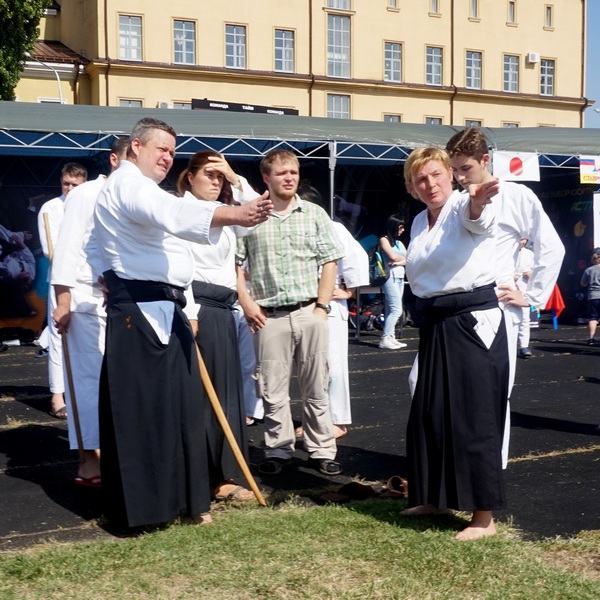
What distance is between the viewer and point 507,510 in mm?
5293

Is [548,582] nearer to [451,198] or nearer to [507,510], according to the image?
[507,510]

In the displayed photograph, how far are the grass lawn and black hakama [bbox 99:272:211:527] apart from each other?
168 mm

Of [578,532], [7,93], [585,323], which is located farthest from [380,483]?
[7,93]

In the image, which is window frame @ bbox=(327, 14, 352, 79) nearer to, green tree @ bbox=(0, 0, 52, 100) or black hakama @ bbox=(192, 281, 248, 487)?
green tree @ bbox=(0, 0, 52, 100)

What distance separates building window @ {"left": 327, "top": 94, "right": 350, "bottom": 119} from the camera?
153 ft

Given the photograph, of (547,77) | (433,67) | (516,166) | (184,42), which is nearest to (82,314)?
(516,166)

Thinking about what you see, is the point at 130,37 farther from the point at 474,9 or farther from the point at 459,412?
the point at 459,412

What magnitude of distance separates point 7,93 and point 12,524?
2224 cm

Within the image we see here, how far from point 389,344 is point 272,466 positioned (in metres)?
8.16

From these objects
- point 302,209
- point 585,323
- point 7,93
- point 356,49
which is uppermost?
point 356,49

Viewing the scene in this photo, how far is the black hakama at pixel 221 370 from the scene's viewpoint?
5652 mm

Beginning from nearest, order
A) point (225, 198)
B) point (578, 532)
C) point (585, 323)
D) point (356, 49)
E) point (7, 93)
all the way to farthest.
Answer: point (578, 532)
point (225, 198)
point (585, 323)
point (7, 93)
point (356, 49)

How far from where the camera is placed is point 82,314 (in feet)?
19.8

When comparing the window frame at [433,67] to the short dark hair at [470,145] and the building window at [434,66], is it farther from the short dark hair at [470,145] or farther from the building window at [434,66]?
the short dark hair at [470,145]
